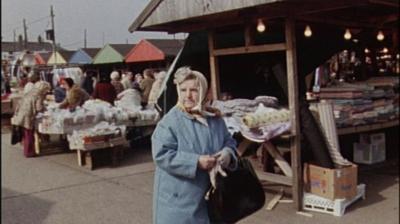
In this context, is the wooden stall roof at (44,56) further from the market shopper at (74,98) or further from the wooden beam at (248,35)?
the market shopper at (74,98)

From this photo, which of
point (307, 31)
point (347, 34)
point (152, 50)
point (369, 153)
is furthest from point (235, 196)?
point (369, 153)

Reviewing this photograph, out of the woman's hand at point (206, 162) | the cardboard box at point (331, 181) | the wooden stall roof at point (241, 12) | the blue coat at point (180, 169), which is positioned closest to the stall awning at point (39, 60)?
the blue coat at point (180, 169)

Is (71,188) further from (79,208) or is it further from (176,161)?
(176,161)

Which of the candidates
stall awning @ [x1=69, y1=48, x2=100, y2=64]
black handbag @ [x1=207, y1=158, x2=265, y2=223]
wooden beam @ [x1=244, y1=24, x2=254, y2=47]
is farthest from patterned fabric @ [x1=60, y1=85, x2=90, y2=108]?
black handbag @ [x1=207, y1=158, x2=265, y2=223]

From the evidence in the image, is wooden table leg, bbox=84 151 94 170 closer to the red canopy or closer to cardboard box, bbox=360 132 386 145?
the red canopy

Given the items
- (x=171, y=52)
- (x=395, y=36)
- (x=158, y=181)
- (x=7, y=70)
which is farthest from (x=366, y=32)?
(x=7, y=70)

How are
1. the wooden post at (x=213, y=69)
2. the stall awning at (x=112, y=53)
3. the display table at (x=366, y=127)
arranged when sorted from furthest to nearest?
1. the wooden post at (x=213, y=69)
2. the display table at (x=366, y=127)
3. the stall awning at (x=112, y=53)

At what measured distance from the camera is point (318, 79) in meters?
5.56

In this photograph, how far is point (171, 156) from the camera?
6.93 feet

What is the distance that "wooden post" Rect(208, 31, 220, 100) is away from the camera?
4941 millimetres

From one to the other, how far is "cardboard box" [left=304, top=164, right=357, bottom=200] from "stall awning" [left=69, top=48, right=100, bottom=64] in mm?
2586

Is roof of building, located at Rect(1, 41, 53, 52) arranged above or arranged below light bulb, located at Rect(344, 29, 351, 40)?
below

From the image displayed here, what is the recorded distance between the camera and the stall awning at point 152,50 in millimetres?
2842

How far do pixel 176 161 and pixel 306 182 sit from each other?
2.57 meters
